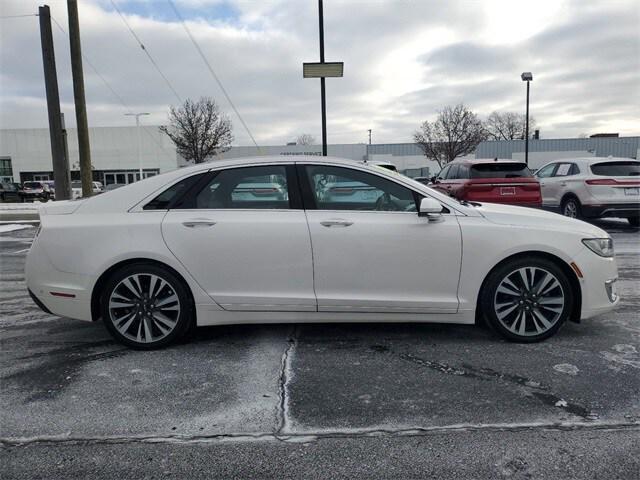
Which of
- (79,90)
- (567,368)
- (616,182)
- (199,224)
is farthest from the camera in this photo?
(79,90)

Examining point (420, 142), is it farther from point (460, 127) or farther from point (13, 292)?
point (13, 292)

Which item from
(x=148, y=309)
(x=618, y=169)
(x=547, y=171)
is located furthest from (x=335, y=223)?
(x=547, y=171)

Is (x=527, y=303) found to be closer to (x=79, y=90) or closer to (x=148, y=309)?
(x=148, y=309)

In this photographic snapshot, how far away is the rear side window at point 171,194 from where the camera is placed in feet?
13.5

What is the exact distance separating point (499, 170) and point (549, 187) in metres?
2.76

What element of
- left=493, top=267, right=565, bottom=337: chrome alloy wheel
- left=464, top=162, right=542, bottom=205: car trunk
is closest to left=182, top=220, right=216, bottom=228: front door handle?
left=493, top=267, right=565, bottom=337: chrome alloy wheel

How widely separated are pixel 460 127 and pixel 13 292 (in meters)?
50.1

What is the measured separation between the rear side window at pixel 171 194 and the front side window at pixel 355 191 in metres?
0.98

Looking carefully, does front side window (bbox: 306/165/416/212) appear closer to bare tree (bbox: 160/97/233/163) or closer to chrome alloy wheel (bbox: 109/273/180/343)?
chrome alloy wheel (bbox: 109/273/180/343)

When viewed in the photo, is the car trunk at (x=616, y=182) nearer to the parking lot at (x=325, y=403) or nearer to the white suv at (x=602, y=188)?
the white suv at (x=602, y=188)

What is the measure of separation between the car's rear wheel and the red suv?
1.54 meters

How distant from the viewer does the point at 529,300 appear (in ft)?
13.3

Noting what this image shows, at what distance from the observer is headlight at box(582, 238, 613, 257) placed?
13.4 feet

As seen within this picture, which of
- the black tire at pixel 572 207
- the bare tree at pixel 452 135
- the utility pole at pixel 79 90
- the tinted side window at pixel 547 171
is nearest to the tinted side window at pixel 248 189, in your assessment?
the black tire at pixel 572 207
